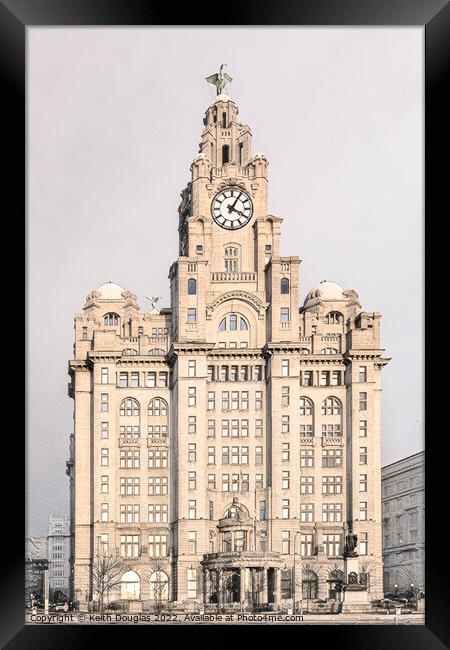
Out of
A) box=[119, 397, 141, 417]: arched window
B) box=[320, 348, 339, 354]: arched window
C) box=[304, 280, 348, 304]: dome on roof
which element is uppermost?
box=[304, 280, 348, 304]: dome on roof

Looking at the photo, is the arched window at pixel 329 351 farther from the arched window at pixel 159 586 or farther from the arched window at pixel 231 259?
the arched window at pixel 159 586

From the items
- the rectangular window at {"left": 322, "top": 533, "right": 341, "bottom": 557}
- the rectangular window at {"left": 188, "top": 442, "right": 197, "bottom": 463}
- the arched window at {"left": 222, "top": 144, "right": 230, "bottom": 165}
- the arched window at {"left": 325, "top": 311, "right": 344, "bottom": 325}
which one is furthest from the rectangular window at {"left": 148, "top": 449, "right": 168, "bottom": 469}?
the arched window at {"left": 222, "top": 144, "right": 230, "bottom": 165}

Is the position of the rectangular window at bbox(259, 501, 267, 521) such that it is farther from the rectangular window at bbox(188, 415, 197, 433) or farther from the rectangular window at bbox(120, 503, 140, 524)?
the rectangular window at bbox(120, 503, 140, 524)

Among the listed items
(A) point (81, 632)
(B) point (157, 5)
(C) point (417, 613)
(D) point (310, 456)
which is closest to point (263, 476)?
(D) point (310, 456)

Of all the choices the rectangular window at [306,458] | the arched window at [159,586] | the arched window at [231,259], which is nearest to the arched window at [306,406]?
the rectangular window at [306,458]

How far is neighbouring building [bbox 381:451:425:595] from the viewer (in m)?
32.0

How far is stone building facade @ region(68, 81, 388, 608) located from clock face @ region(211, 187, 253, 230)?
12 cm

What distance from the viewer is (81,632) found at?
15.0m

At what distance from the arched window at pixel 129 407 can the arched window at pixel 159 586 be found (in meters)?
5.13

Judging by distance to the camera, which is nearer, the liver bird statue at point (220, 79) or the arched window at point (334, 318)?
the liver bird statue at point (220, 79)

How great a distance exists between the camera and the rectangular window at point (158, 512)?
3572cm

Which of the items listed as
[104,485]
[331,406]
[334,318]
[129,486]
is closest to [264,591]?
[129,486]

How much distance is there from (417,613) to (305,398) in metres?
9.92

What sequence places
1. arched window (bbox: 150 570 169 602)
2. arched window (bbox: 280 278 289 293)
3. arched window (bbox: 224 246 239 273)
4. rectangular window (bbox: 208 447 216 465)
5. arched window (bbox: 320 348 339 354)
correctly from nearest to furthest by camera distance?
arched window (bbox: 150 570 169 602) → rectangular window (bbox: 208 447 216 465) → arched window (bbox: 280 278 289 293) → arched window (bbox: 320 348 339 354) → arched window (bbox: 224 246 239 273)
